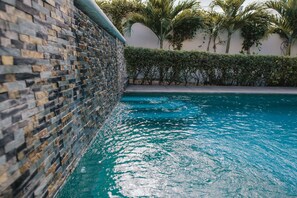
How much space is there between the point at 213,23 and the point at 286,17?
16.1 feet

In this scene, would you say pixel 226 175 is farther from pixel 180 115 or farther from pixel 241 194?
pixel 180 115

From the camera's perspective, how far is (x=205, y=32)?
14.0 metres

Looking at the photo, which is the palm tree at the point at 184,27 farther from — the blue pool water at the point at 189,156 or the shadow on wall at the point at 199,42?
the blue pool water at the point at 189,156

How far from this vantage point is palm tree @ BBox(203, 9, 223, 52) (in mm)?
13297

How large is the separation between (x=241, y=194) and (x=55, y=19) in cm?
330

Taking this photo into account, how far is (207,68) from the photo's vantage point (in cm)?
1112

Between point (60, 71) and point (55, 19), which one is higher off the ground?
point (55, 19)

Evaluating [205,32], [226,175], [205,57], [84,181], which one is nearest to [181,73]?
[205,57]

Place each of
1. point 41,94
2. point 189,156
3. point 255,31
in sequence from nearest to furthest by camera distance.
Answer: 1. point 41,94
2. point 189,156
3. point 255,31

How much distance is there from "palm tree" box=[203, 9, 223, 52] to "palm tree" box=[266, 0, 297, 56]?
11.6 ft

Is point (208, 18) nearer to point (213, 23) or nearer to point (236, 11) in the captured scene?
point (213, 23)

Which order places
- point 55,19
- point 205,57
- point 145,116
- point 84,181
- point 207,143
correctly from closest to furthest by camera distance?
1. point 55,19
2. point 84,181
3. point 207,143
4. point 145,116
5. point 205,57

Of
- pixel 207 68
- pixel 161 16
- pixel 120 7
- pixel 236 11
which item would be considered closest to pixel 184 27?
pixel 161 16

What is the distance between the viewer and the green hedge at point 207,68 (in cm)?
1043
